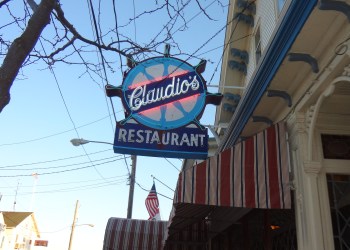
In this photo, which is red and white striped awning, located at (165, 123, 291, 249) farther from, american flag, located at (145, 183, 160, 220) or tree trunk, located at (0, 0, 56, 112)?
american flag, located at (145, 183, 160, 220)

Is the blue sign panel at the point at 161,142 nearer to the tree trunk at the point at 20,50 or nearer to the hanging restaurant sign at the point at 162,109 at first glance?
the hanging restaurant sign at the point at 162,109

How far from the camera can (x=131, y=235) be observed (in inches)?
472

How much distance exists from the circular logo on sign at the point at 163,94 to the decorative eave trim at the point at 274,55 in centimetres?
125

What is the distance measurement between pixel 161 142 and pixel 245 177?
7.50 feet

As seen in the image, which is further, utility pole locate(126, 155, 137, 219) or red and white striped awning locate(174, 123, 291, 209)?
utility pole locate(126, 155, 137, 219)

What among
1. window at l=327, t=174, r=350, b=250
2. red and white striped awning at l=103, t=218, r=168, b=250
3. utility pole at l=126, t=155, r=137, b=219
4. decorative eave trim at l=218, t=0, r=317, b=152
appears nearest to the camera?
decorative eave trim at l=218, t=0, r=317, b=152

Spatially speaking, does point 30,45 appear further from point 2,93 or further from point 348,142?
point 348,142

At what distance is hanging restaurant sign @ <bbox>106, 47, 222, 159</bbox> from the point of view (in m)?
7.57

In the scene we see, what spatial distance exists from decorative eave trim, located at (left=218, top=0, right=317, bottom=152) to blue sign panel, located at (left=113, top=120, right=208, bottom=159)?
85 centimetres

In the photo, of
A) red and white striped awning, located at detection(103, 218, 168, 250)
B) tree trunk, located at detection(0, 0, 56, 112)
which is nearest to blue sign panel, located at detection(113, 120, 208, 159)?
tree trunk, located at detection(0, 0, 56, 112)

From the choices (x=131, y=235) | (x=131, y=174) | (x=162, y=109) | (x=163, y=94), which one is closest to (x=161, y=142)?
(x=162, y=109)

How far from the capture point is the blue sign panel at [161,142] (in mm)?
7527

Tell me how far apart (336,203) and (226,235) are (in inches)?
206

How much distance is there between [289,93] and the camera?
18.8ft
